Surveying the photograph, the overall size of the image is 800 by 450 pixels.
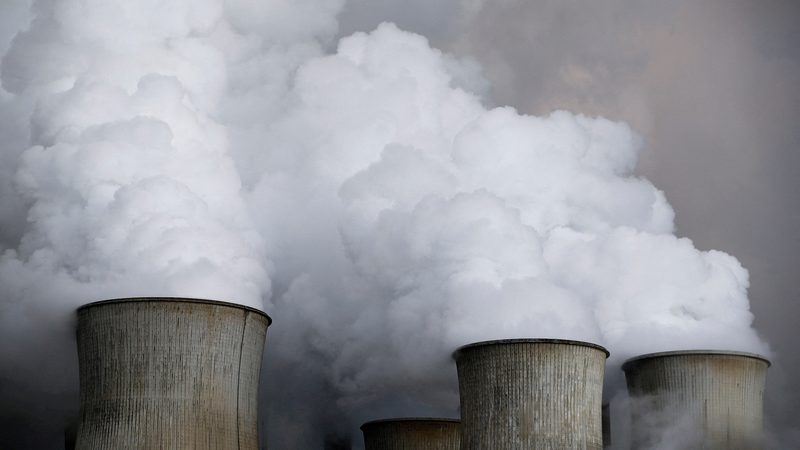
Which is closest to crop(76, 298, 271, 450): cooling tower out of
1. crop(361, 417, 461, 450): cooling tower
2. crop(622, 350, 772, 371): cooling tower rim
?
crop(361, 417, 461, 450): cooling tower

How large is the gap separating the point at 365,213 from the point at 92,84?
5.38 m

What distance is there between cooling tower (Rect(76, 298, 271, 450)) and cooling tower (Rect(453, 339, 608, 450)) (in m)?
3.72

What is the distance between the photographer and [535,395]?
1557 centimetres

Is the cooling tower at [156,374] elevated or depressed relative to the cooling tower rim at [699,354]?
depressed

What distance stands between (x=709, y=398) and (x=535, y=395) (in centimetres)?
434

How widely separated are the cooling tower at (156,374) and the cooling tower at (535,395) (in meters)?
3.72

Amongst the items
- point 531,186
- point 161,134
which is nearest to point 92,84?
point 161,134

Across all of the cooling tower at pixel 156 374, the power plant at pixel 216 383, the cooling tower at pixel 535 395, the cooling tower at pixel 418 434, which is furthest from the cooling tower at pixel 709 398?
the cooling tower at pixel 156 374

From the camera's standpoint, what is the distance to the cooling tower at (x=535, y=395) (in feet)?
50.9

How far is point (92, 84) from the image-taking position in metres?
18.9

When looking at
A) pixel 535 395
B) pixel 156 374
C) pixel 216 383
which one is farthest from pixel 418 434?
pixel 156 374

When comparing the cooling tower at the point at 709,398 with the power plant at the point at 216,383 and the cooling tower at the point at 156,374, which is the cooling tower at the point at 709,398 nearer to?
the power plant at the point at 216,383

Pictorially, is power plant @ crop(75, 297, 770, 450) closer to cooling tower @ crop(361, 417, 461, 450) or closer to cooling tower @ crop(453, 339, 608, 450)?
cooling tower @ crop(453, 339, 608, 450)

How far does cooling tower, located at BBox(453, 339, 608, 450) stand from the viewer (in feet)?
50.9
